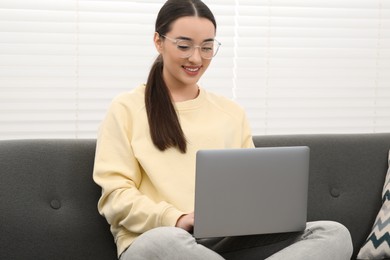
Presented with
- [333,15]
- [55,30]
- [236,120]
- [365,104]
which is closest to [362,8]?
[333,15]

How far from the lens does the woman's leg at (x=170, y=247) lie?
180 centimetres

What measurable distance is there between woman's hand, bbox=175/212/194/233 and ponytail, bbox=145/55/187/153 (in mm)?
278

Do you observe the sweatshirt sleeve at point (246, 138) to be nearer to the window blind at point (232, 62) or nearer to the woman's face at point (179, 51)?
the woman's face at point (179, 51)

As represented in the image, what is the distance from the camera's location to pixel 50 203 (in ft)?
7.36

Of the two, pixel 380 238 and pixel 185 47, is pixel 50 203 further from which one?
pixel 380 238

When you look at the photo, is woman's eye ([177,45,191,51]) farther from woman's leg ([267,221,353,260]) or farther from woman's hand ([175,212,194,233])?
woman's leg ([267,221,353,260])

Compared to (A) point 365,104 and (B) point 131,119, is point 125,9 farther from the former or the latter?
(A) point 365,104

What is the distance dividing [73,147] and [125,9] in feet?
2.31

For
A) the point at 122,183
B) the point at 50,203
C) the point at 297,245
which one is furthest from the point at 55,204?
the point at 297,245

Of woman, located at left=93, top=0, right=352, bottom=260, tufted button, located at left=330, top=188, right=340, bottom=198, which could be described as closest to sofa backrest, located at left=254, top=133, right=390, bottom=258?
tufted button, located at left=330, top=188, right=340, bottom=198

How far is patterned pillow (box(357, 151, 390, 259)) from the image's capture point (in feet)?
7.63

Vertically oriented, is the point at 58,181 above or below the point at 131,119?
below

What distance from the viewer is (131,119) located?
2.20m

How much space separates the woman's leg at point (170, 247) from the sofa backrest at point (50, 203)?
425 millimetres
